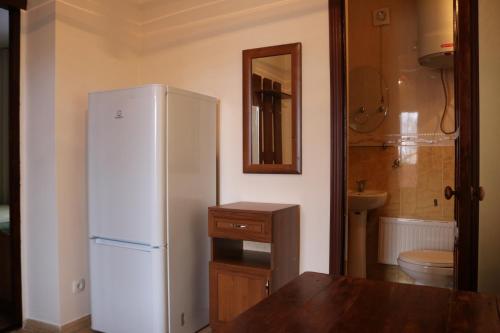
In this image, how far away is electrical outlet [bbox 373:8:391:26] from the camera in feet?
11.8

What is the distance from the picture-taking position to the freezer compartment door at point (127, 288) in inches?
92.6

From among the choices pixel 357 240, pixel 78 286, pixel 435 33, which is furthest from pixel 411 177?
pixel 78 286

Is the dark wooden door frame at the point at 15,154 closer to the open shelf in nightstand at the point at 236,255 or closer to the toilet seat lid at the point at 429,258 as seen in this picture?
the open shelf in nightstand at the point at 236,255

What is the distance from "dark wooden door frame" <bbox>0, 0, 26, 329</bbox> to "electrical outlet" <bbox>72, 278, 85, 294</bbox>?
38 cm

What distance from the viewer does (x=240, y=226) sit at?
2.38 m

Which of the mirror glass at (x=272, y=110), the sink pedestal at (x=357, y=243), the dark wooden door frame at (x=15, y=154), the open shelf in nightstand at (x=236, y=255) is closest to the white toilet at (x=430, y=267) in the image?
the sink pedestal at (x=357, y=243)

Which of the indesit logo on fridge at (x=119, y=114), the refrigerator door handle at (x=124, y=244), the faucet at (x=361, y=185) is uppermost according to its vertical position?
the indesit logo on fridge at (x=119, y=114)

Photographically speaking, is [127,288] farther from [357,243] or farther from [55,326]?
[357,243]

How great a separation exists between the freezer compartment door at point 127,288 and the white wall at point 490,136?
1.72 metres

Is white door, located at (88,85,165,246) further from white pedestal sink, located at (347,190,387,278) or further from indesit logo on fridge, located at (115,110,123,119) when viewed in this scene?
white pedestal sink, located at (347,190,387,278)

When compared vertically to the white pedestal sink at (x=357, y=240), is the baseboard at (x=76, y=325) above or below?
below

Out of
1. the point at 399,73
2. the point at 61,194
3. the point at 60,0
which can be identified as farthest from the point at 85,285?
the point at 399,73

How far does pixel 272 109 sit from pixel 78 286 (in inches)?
71.2

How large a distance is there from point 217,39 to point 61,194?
1.55 m
